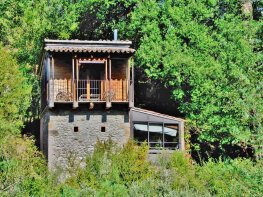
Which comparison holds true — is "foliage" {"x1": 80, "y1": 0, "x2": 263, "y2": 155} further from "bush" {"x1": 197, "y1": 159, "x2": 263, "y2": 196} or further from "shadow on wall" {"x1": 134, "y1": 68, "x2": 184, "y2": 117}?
"bush" {"x1": 197, "y1": 159, "x2": 263, "y2": 196}

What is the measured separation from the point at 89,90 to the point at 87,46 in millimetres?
2316

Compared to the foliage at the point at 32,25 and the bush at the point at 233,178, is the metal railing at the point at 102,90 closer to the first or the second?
the bush at the point at 233,178

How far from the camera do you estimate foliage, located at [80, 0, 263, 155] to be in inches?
1228

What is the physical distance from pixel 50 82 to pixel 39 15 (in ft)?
38.1

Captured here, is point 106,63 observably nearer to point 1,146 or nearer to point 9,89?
point 9,89

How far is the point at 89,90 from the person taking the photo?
3005 cm

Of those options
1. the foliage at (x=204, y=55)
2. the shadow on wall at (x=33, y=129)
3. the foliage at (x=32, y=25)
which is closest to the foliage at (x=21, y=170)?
the shadow on wall at (x=33, y=129)

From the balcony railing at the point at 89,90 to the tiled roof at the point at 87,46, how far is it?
64.2 inches

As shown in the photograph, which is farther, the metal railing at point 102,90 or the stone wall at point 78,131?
the metal railing at point 102,90

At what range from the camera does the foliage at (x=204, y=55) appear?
102 ft

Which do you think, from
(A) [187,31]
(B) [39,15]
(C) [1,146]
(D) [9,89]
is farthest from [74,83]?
(B) [39,15]

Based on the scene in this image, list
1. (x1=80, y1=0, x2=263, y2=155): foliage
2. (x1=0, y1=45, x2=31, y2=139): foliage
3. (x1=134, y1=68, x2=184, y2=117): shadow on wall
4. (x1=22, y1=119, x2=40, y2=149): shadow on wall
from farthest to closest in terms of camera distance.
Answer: (x1=22, y1=119, x2=40, y2=149): shadow on wall → (x1=134, y1=68, x2=184, y2=117): shadow on wall → (x1=80, y1=0, x2=263, y2=155): foliage → (x1=0, y1=45, x2=31, y2=139): foliage

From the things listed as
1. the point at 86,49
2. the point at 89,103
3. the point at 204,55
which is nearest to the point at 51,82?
the point at 89,103

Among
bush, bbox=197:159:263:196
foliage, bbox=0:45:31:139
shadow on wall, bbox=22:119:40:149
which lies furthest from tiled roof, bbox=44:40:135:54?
shadow on wall, bbox=22:119:40:149
